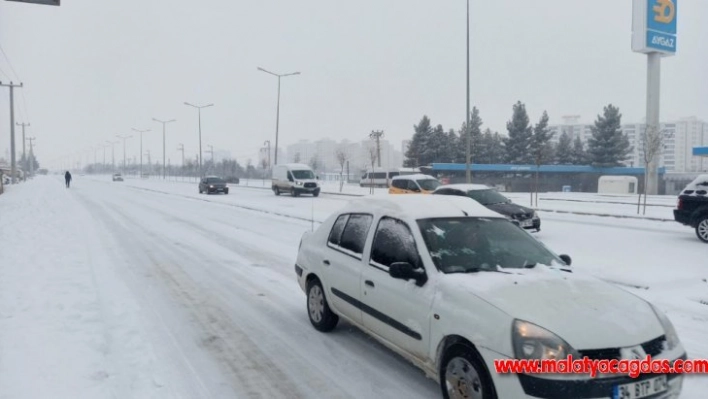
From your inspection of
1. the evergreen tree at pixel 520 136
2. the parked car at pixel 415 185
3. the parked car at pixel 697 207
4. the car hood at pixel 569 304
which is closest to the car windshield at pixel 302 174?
the parked car at pixel 415 185

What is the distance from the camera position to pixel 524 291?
3.79m

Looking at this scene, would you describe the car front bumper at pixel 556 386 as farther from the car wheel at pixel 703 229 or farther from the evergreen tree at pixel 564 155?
the evergreen tree at pixel 564 155

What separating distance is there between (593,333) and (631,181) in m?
49.3

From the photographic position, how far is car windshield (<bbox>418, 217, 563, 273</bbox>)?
438 centimetres

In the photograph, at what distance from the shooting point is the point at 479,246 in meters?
4.68

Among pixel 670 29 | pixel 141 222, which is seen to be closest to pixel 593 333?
pixel 141 222

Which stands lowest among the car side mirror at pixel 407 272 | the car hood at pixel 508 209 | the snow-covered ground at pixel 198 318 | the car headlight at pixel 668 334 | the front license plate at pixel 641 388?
the snow-covered ground at pixel 198 318

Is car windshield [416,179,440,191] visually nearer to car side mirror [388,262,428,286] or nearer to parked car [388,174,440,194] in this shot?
parked car [388,174,440,194]

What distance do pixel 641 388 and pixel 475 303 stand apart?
1123 millimetres

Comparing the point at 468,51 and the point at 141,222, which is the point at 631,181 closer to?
the point at 468,51

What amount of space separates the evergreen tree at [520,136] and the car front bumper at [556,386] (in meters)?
68.7

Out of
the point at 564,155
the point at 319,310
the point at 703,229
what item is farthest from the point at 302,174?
the point at 564,155

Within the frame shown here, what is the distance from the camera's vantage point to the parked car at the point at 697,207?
45.3 ft

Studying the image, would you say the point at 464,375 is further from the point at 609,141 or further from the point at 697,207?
the point at 609,141
